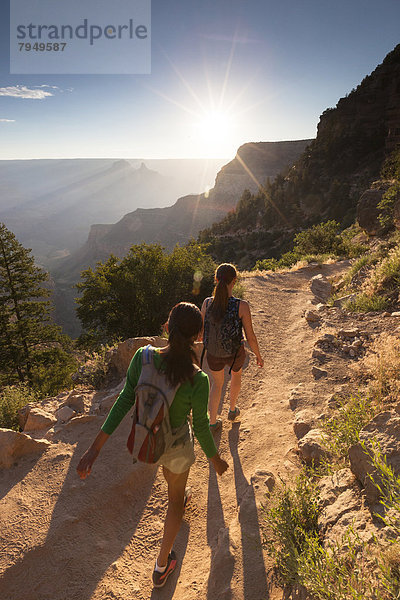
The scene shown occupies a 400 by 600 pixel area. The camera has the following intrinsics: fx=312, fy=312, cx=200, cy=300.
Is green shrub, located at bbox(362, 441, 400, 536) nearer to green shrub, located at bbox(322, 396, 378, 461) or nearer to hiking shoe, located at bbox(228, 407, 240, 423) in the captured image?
green shrub, located at bbox(322, 396, 378, 461)

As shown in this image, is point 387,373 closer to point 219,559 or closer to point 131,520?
point 219,559

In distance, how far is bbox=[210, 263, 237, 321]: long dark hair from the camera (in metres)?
3.26

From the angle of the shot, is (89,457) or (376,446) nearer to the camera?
(89,457)

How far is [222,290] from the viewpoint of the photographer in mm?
3264

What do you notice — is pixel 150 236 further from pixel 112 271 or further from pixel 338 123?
pixel 112 271

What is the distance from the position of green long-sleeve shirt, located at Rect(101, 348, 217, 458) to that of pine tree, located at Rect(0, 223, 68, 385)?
19.4m

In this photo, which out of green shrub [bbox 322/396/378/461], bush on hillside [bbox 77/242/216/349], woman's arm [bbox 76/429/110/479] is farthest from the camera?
bush on hillside [bbox 77/242/216/349]

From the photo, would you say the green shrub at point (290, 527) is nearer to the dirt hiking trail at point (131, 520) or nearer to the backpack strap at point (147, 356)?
the dirt hiking trail at point (131, 520)

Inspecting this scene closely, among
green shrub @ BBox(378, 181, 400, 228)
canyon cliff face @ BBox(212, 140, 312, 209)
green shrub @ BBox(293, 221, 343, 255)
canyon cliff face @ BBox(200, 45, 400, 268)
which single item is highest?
canyon cliff face @ BBox(212, 140, 312, 209)

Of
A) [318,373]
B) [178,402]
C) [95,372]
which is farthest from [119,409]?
[95,372]

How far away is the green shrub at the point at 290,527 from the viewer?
2.17 metres

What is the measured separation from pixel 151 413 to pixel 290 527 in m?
1.49

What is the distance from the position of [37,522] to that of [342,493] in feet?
9.68

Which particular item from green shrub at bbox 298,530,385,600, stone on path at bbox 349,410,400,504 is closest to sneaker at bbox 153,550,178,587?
green shrub at bbox 298,530,385,600
